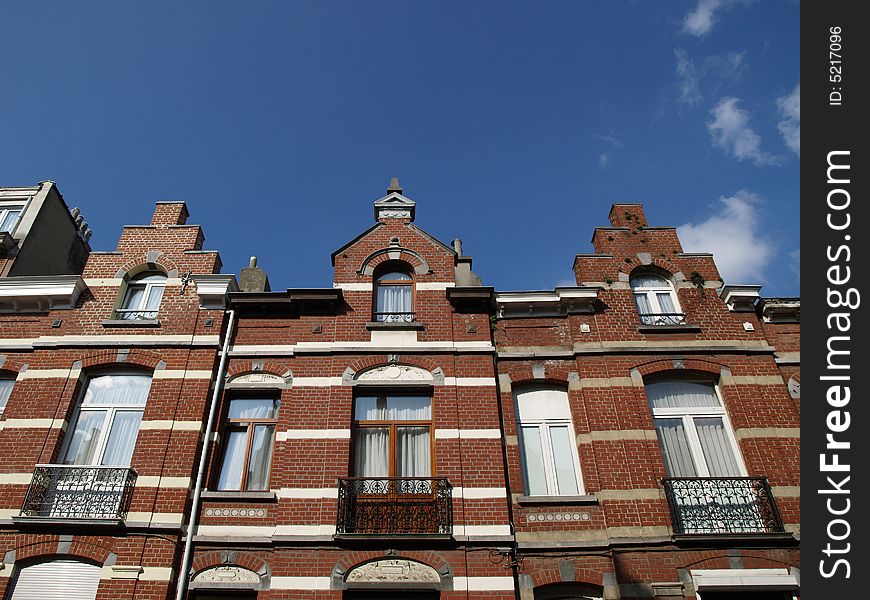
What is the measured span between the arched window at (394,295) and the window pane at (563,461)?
3686mm

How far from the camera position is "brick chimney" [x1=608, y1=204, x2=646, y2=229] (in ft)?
47.9

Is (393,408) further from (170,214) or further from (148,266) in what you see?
(170,214)

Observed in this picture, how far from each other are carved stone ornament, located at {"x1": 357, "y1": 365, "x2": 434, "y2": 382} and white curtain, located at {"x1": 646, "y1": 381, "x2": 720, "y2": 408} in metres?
4.28

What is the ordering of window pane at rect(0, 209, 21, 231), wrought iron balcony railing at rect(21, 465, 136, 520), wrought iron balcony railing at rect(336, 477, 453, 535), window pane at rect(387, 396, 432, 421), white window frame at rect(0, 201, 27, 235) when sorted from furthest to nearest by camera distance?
white window frame at rect(0, 201, 27, 235) < window pane at rect(0, 209, 21, 231) < window pane at rect(387, 396, 432, 421) < wrought iron balcony railing at rect(21, 465, 136, 520) < wrought iron balcony railing at rect(336, 477, 453, 535)

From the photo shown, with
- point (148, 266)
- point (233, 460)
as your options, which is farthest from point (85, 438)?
point (148, 266)

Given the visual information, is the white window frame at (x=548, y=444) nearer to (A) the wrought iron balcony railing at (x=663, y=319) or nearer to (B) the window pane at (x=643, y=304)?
(A) the wrought iron balcony railing at (x=663, y=319)

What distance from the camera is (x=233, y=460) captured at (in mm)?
11211

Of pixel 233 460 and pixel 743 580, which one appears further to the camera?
pixel 233 460

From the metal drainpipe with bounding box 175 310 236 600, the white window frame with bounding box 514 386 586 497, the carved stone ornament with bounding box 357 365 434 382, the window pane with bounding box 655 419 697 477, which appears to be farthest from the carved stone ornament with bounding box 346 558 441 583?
the window pane with bounding box 655 419 697 477

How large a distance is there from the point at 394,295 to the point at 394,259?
0.82 m

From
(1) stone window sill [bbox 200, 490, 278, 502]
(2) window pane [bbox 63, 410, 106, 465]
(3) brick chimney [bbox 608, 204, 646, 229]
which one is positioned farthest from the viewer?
(3) brick chimney [bbox 608, 204, 646, 229]

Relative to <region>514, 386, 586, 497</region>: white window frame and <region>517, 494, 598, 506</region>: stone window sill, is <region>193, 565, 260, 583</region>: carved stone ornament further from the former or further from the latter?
<region>514, 386, 586, 497</region>: white window frame

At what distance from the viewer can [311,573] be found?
9672 millimetres

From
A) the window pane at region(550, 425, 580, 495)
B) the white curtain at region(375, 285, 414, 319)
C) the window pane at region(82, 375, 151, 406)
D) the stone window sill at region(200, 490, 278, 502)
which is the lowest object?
the stone window sill at region(200, 490, 278, 502)
